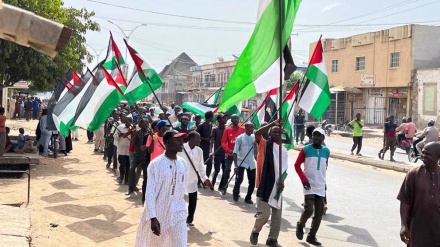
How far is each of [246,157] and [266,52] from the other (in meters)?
3.31

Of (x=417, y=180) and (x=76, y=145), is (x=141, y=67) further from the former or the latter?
(x=76, y=145)

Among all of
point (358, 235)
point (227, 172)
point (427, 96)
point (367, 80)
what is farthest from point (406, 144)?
point (367, 80)

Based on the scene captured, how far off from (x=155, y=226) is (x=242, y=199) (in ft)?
19.0

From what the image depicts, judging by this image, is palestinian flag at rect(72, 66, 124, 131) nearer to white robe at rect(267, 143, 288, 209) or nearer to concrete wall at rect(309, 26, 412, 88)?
white robe at rect(267, 143, 288, 209)

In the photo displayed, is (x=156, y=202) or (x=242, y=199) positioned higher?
(x=156, y=202)

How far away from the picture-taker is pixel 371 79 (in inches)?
1412

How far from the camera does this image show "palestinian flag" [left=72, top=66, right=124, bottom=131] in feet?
33.4

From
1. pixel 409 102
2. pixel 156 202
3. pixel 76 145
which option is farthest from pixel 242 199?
pixel 409 102

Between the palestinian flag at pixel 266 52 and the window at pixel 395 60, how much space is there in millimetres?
28427

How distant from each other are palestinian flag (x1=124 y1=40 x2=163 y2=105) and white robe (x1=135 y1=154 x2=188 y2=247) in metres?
4.94

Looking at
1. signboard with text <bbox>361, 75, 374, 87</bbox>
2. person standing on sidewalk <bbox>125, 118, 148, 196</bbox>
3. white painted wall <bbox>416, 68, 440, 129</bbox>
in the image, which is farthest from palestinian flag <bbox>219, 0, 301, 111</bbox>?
signboard with text <bbox>361, 75, 374, 87</bbox>

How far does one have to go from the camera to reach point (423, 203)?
466 cm

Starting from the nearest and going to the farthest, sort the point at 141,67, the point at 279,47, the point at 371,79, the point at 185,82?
the point at 279,47
the point at 141,67
the point at 371,79
the point at 185,82

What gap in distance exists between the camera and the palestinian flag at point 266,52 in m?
7.10
